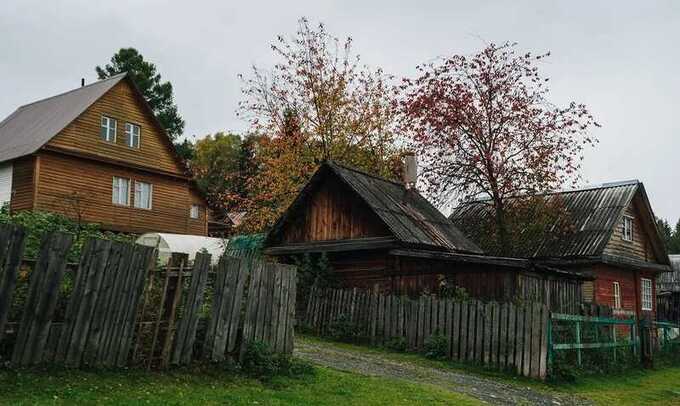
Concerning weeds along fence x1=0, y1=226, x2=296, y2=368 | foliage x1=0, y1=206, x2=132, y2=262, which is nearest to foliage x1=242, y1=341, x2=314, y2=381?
weeds along fence x1=0, y1=226, x2=296, y2=368

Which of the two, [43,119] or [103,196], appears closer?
[103,196]

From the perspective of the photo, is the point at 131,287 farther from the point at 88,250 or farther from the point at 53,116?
the point at 53,116

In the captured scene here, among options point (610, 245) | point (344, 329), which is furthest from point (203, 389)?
point (610, 245)

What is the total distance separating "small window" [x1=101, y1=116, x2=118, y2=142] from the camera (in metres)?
31.6

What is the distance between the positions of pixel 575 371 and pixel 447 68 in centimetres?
1771

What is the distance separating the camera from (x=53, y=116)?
32.6 metres

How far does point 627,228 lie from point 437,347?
56.0 feet

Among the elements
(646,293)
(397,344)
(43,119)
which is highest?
(43,119)

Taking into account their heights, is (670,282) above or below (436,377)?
above

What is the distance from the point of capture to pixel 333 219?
21422 mm

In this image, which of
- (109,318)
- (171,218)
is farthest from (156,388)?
(171,218)

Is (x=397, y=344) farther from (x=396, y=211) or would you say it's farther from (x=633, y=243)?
(x=633, y=243)

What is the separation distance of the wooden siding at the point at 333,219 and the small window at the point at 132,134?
1389cm

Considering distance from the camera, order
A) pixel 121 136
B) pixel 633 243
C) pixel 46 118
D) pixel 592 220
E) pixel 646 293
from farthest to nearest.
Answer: pixel 46 118
pixel 121 136
pixel 646 293
pixel 633 243
pixel 592 220
